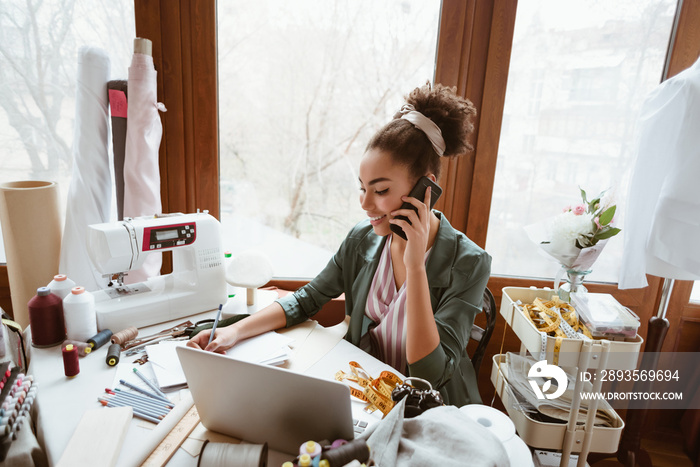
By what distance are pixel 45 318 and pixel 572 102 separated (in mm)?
2095

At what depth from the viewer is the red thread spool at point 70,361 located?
3.42ft

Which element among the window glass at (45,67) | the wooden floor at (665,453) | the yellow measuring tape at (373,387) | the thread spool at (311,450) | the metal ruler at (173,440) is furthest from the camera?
the wooden floor at (665,453)

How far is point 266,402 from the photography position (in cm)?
77

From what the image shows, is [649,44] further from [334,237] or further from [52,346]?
[52,346]

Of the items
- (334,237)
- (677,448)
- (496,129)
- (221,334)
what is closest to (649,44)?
(496,129)

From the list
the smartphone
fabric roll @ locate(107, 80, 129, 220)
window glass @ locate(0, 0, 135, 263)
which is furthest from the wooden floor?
window glass @ locate(0, 0, 135, 263)

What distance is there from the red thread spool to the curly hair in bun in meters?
0.94

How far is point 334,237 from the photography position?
2131mm

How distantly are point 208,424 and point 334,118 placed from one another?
144 centimetres

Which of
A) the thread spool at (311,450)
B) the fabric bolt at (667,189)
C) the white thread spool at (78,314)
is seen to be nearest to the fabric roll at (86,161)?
the white thread spool at (78,314)

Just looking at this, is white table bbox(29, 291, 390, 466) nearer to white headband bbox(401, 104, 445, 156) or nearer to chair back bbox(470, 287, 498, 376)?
chair back bbox(470, 287, 498, 376)

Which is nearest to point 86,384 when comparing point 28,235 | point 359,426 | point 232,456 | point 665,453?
point 232,456

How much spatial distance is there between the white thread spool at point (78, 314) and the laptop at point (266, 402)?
0.57 meters

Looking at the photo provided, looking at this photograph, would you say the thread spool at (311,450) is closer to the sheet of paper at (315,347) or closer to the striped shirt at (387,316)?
the sheet of paper at (315,347)
